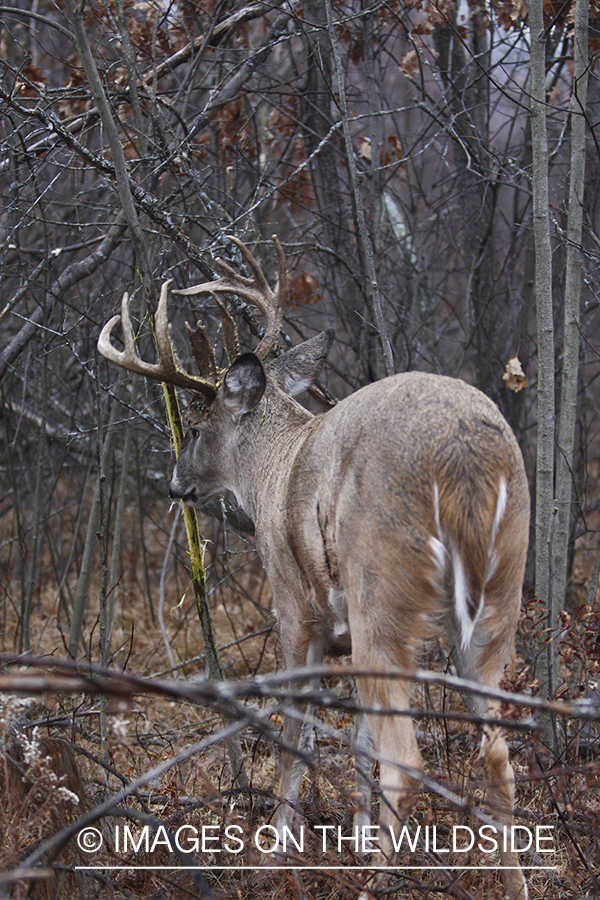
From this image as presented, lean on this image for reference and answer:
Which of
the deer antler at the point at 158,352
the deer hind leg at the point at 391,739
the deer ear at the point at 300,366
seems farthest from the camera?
the deer ear at the point at 300,366

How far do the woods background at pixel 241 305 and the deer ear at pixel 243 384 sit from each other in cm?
54

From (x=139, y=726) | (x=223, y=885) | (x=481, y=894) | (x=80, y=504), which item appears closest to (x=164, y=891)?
(x=223, y=885)

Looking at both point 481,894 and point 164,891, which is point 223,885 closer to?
point 164,891

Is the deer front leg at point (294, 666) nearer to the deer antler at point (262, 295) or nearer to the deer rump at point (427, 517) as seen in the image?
the deer rump at point (427, 517)

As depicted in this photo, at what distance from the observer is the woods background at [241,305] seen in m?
4.29

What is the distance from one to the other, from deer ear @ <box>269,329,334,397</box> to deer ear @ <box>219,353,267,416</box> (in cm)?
33

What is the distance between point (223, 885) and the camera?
3887 mm

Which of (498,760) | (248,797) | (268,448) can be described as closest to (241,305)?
(268,448)

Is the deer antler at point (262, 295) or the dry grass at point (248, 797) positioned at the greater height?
the deer antler at point (262, 295)

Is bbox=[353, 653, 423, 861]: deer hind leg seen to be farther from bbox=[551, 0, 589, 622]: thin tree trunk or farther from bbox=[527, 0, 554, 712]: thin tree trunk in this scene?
bbox=[551, 0, 589, 622]: thin tree trunk

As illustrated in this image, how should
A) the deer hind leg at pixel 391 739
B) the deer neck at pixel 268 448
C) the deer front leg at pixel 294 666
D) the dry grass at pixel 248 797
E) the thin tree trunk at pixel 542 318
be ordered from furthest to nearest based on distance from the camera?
the thin tree trunk at pixel 542 318, the deer neck at pixel 268 448, the deer front leg at pixel 294 666, the deer hind leg at pixel 391 739, the dry grass at pixel 248 797

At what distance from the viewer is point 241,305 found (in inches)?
216

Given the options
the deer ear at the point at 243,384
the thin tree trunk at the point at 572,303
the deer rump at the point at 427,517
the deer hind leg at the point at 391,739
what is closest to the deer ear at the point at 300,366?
the deer ear at the point at 243,384

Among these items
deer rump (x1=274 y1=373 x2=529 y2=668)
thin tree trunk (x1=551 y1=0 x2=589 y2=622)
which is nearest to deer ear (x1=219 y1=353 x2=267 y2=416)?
deer rump (x1=274 y1=373 x2=529 y2=668)
